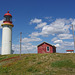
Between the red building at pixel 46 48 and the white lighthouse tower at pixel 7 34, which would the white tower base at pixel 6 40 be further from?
the red building at pixel 46 48

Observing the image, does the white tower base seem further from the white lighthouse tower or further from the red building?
the red building

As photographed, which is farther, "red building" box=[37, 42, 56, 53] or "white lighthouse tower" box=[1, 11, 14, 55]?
"white lighthouse tower" box=[1, 11, 14, 55]

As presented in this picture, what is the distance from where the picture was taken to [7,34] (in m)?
46.5

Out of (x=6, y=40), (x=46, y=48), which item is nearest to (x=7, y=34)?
(x=6, y=40)

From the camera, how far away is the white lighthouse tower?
45.8 m

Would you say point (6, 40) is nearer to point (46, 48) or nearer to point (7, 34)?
point (7, 34)

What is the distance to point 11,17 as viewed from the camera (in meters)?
48.7

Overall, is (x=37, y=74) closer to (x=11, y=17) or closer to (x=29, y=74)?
(x=29, y=74)

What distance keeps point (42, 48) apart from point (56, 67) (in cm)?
2126

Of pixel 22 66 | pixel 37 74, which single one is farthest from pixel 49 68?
pixel 22 66

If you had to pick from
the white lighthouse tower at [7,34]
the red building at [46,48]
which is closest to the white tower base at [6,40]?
the white lighthouse tower at [7,34]

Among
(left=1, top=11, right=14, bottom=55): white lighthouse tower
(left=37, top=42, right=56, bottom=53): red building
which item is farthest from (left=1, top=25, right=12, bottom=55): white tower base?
(left=37, top=42, right=56, bottom=53): red building

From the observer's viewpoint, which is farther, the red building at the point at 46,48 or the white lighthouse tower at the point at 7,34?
the white lighthouse tower at the point at 7,34

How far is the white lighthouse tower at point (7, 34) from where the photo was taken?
4578 centimetres
